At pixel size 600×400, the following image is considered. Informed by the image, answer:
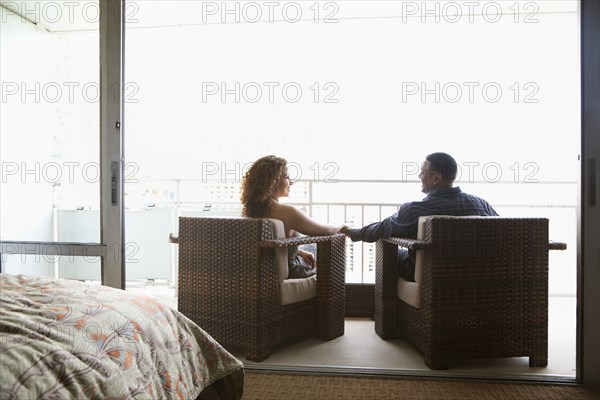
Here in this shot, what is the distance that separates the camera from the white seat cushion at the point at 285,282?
2.67 meters

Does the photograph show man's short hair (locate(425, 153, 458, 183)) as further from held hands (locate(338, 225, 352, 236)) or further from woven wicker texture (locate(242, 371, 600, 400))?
woven wicker texture (locate(242, 371, 600, 400))

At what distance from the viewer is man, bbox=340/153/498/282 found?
2.77 metres

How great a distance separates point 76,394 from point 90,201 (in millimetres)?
1954

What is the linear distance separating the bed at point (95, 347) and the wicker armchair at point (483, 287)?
1.24 metres

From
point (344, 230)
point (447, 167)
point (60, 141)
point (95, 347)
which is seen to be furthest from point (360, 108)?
point (95, 347)

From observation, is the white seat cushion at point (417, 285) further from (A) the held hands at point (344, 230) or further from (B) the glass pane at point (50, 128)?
(B) the glass pane at point (50, 128)

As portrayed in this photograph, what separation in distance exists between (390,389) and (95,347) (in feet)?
5.10

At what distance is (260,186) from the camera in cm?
287

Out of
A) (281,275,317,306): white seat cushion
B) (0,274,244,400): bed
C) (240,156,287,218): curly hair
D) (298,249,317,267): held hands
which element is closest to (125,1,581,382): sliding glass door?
(298,249,317,267): held hands

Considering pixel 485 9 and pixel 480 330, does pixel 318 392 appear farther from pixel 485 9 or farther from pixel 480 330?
pixel 485 9

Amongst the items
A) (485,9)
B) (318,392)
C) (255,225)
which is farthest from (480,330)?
(485,9)

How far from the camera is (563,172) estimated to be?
176 inches

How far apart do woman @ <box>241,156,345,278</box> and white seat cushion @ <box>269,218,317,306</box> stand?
80mm

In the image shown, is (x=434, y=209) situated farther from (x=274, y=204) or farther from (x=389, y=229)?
(x=274, y=204)
